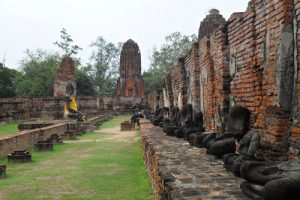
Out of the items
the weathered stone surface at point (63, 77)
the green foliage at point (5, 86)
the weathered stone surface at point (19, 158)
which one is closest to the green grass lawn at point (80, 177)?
the weathered stone surface at point (19, 158)

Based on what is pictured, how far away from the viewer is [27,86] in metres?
35.5

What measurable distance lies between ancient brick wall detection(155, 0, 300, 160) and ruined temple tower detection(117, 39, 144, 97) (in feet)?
101

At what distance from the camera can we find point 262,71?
4.46 metres

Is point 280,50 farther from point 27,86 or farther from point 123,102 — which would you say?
point 27,86

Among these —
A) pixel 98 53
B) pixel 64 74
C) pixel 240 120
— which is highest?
pixel 98 53

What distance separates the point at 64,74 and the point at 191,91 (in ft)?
78.5

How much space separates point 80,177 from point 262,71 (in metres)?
3.79

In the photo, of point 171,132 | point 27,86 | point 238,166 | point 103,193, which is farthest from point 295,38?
point 27,86

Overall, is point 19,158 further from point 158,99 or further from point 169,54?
point 169,54

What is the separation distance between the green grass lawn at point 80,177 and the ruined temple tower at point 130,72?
2751 centimetres

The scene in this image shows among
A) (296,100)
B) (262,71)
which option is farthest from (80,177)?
(296,100)

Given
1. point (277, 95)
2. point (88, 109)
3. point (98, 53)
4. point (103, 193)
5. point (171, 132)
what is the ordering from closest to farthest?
1. point (277, 95)
2. point (103, 193)
3. point (171, 132)
4. point (88, 109)
5. point (98, 53)

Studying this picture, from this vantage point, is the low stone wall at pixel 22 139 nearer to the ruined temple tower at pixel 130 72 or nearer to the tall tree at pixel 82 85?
the ruined temple tower at pixel 130 72

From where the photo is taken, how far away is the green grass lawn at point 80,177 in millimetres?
5496
